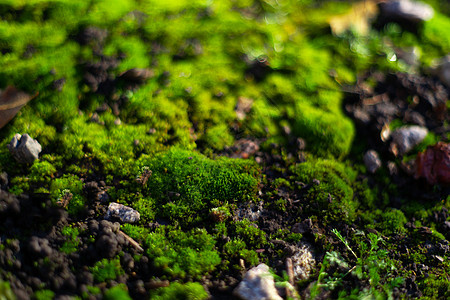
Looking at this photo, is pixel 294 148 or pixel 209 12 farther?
pixel 209 12

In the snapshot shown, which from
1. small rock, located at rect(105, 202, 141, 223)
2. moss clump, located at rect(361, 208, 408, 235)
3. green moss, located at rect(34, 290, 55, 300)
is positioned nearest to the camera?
green moss, located at rect(34, 290, 55, 300)

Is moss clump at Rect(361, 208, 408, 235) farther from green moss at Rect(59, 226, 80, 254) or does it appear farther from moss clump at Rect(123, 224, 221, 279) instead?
green moss at Rect(59, 226, 80, 254)

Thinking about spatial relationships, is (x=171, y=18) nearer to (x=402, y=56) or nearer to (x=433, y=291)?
(x=402, y=56)

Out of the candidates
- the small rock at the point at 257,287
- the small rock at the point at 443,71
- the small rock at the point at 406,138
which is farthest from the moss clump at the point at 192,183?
the small rock at the point at 443,71

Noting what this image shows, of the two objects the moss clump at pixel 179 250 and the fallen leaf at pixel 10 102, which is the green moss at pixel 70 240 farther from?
the fallen leaf at pixel 10 102

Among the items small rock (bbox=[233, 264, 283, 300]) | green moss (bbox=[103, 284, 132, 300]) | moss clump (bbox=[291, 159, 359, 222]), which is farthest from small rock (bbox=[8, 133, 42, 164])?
moss clump (bbox=[291, 159, 359, 222])

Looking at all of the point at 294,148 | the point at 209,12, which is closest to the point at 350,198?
the point at 294,148
